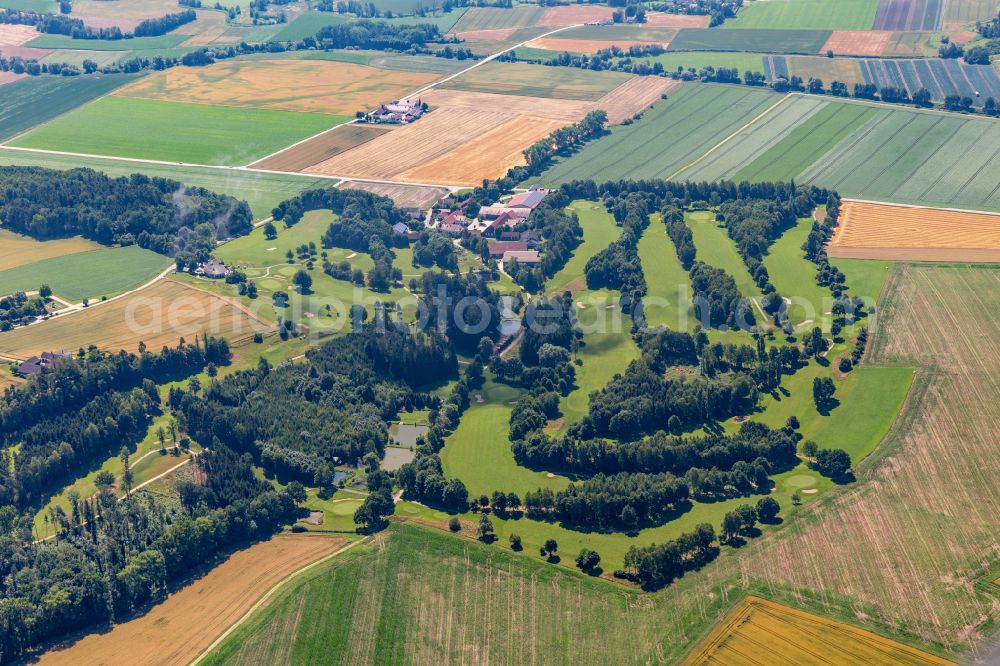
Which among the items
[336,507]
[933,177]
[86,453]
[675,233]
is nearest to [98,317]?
[86,453]

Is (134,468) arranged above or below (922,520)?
below

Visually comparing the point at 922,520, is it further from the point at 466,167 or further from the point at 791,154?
the point at 466,167

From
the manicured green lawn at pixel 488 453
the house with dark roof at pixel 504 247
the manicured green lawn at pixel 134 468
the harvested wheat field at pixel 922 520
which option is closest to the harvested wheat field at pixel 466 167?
the house with dark roof at pixel 504 247

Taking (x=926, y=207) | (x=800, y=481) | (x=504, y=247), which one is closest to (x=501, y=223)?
(x=504, y=247)

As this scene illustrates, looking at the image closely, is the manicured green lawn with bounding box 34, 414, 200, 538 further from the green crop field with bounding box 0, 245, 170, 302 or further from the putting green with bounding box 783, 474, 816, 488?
the putting green with bounding box 783, 474, 816, 488

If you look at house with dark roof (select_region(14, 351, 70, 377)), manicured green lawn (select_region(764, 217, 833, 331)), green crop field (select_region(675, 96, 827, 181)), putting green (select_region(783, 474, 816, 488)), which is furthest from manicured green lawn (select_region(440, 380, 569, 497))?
green crop field (select_region(675, 96, 827, 181))

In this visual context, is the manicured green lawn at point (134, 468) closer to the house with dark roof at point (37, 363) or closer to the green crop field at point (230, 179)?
the house with dark roof at point (37, 363)
